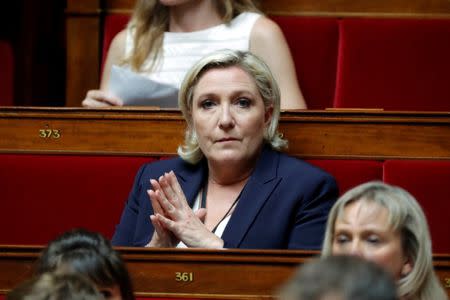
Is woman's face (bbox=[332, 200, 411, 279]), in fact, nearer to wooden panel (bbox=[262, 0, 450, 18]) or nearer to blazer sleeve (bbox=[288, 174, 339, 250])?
blazer sleeve (bbox=[288, 174, 339, 250])

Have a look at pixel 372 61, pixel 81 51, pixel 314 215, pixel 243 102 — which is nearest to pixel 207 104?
pixel 243 102

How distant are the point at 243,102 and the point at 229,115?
1.0 inches

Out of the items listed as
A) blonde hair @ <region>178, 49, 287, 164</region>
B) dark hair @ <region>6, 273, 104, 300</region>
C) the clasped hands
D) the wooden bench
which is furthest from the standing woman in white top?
dark hair @ <region>6, 273, 104, 300</region>

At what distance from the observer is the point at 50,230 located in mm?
1161

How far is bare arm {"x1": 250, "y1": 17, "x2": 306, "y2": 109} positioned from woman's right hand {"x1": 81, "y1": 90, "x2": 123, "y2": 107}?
0.18 meters

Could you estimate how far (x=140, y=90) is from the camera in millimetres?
1240

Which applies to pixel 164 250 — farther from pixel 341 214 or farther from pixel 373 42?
pixel 373 42

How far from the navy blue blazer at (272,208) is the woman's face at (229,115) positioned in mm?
26

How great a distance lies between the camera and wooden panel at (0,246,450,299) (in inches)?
36.7

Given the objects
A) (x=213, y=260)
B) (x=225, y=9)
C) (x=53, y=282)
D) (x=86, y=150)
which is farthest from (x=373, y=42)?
(x=53, y=282)

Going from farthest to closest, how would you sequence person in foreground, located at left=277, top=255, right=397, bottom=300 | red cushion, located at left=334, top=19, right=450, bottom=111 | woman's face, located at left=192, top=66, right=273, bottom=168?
1. red cushion, located at left=334, top=19, right=450, bottom=111
2. woman's face, located at left=192, top=66, right=273, bottom=168
3. person in foreground, located at left=277, top=255, right=397, bottom=300

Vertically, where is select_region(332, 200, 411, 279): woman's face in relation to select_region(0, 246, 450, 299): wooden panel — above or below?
above

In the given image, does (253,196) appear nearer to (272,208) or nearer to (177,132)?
(272,208)

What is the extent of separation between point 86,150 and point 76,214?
0.07 meters
